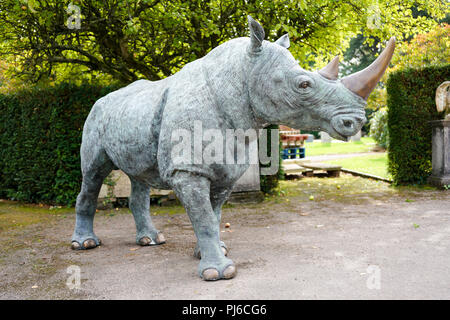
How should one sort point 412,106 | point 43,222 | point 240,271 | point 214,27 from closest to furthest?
point 240,271, point 43,222, point 214,27, point 412,106

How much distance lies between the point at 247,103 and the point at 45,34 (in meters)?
6.24

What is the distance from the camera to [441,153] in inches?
343

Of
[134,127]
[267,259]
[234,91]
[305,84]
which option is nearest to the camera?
[305,84]

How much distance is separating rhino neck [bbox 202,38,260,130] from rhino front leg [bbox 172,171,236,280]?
1.91 feet

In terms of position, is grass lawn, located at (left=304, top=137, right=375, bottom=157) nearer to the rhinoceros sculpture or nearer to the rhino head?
the rhinoceros sculpture

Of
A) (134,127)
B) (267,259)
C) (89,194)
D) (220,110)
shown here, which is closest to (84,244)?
(89,194)

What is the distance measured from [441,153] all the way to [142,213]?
7445 mm

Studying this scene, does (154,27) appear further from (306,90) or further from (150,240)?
(306,90)

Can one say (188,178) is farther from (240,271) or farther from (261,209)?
(261,209)

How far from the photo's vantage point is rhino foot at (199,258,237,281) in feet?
10.6

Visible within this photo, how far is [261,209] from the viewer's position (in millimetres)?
7273

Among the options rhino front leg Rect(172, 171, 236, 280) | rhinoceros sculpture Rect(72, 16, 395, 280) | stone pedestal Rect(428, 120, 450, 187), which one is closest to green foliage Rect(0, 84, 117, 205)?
rhinoceros sculpture Rect(72, 16, 395, 280)

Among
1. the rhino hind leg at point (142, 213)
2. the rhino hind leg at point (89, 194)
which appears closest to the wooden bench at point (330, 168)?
the rhino hind leg at point (142, 213)
